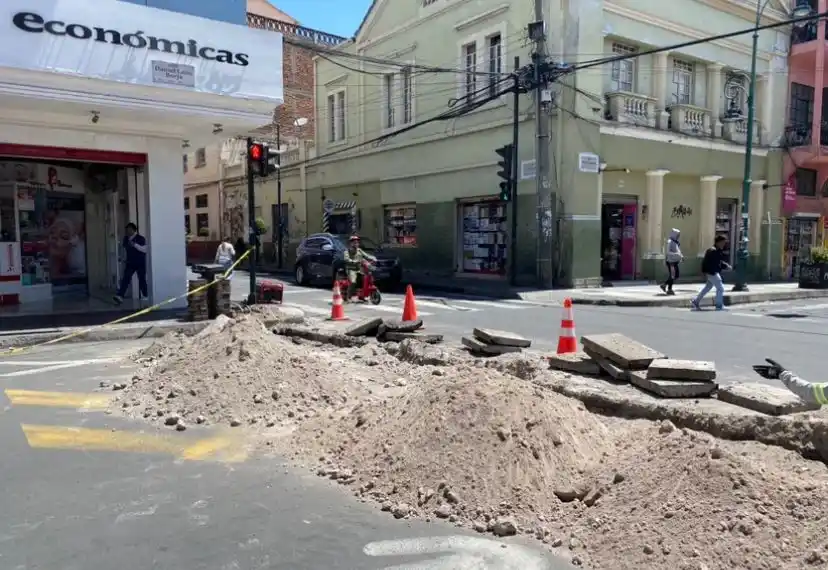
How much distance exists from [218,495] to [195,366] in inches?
106

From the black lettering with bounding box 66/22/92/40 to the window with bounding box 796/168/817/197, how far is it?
996 inches

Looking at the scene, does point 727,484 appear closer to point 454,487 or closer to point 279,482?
point 454,487

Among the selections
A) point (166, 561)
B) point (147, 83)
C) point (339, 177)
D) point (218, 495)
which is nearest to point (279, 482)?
point (218, 495)

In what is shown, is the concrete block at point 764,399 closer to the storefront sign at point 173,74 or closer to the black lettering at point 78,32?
the storefront sign at point 173,74

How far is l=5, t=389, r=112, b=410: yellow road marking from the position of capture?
641 centimetres

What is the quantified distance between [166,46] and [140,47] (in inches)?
17.1

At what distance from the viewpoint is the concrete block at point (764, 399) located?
16.6 feet

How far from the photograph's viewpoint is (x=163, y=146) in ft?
42.0

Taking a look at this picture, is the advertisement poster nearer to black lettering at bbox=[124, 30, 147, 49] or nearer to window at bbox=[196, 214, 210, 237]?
black lettering at bbox=[124, 30, 147, 49]

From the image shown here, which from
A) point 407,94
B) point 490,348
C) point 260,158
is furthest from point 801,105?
point 490,348

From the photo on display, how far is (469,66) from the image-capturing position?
2222 centimetres

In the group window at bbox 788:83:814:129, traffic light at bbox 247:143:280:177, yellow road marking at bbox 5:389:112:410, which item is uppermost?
window at bbox 788:83:814:129

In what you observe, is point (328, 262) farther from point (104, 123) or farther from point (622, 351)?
point (622, 351)

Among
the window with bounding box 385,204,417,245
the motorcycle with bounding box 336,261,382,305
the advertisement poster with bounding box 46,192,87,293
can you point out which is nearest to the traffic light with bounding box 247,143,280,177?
the motorcycle with bounding box 336,261,382,305
